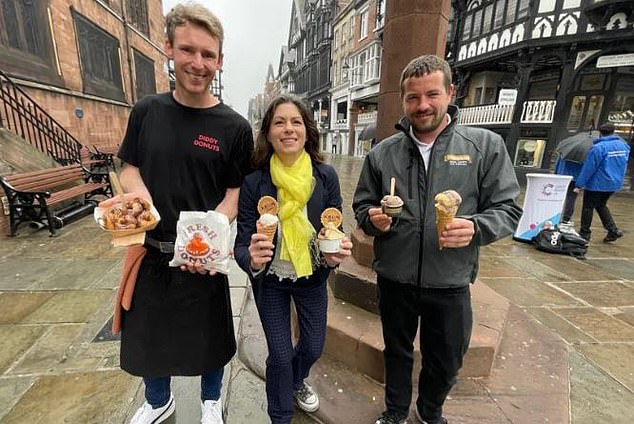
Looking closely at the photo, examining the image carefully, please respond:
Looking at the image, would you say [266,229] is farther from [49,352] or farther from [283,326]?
[49,352]

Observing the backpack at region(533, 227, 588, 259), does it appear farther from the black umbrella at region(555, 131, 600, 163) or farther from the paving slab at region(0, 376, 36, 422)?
the paving slab at region(0, 376, 36, 422)

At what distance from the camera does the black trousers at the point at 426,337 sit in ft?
5.32

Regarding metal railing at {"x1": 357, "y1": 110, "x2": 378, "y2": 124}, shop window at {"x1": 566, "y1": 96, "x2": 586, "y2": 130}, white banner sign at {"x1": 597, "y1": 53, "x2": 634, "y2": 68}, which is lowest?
shop window at {"x1": 566, "y1": 96, "x2": 586, "y2": 130}

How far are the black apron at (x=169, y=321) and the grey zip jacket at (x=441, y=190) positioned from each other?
3.19 feet

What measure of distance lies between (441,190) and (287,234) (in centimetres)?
82

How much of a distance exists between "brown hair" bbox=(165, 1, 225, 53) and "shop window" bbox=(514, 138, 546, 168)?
586 inches

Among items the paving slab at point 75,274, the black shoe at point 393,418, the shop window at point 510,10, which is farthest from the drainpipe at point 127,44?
the black shoe at point 393,418

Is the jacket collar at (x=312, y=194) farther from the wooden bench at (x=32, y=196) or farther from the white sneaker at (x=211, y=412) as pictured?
the wooden bench at (x=32, y=196)

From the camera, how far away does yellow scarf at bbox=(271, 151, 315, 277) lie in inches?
63.5

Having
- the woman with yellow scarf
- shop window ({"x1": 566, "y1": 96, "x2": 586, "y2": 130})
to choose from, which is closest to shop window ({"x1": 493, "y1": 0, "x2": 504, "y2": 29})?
shop window ({"x1": 566, "y1": 96, "x2": 586, "y2": 130})

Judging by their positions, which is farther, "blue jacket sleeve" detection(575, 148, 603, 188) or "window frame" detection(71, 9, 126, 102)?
"window frame" detection(71, 9, 126, 102)

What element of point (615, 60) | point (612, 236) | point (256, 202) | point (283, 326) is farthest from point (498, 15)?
A: point (283, 326)

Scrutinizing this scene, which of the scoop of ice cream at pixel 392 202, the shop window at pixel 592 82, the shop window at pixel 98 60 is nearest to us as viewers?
the scoop of ice cream at pixel 392 202

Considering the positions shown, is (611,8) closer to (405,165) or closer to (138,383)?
(405,165)
